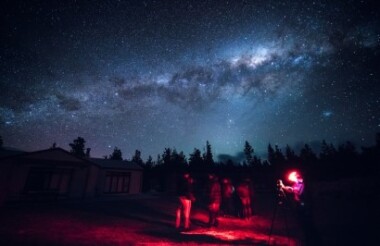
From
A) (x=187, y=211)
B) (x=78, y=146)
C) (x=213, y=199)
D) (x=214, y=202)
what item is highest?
(x=78, y=146)

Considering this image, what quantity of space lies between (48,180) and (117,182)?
25.4ft

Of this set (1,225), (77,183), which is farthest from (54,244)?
(77,183)

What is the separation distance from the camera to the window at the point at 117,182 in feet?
82.0

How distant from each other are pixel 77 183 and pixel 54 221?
12.4m

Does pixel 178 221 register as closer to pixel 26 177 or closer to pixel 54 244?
pixel 54 244

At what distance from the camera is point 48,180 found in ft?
64.8

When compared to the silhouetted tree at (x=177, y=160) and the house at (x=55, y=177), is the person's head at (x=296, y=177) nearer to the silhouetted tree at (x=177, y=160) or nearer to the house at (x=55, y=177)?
the house at (x=55, y=177)

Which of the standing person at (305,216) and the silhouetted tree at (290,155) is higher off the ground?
the silhouetted tree at (290,155)

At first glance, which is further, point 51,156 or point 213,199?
point 51,156

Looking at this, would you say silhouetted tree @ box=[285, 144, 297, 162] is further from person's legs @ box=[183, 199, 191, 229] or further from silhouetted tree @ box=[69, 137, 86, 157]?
silhouetted tree @ box=[69, 137, 86, 157]

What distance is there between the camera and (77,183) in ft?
69.7

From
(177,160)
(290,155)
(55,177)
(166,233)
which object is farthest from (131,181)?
(290,155)

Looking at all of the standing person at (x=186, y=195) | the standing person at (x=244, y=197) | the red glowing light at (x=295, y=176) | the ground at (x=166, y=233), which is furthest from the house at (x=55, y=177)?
the red glowing light at (x=295, y=176)

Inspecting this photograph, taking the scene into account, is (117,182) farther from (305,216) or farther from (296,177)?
(305,216)
